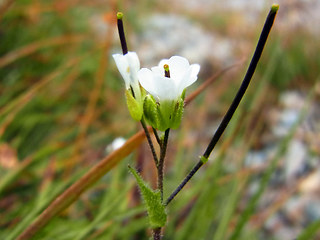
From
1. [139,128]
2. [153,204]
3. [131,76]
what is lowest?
[153,204]

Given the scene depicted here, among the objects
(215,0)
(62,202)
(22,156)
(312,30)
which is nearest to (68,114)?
(22,156)

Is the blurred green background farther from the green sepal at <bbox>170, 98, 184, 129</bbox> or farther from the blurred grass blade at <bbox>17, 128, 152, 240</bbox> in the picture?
the green sepal at <bbox>170, 98, 184, 129</bbox>

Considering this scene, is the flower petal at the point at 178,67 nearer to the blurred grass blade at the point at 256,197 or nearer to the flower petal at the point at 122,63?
the flower petal at the point at 122,63

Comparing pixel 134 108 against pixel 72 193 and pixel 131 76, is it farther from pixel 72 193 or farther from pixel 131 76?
Answer: pixel 72 193

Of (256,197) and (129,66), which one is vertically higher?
(129,66)

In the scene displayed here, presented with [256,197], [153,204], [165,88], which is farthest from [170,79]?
[256,197]

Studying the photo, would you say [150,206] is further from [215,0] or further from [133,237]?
[215,0]

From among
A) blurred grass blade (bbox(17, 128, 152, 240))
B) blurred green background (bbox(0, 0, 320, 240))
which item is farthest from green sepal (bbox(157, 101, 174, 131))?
blurred green background (bbox(0, 0, 320, 240))
